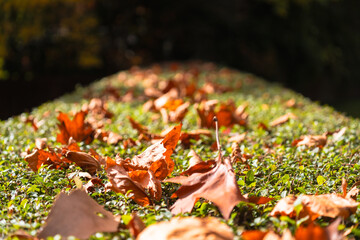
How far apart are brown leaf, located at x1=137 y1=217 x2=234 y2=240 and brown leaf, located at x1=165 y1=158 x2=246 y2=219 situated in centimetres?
21

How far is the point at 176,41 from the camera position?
11.2 m

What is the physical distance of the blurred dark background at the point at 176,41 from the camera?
786cm

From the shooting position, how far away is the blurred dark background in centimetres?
786

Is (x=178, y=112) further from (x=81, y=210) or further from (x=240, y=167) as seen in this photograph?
(x=81, y=210)

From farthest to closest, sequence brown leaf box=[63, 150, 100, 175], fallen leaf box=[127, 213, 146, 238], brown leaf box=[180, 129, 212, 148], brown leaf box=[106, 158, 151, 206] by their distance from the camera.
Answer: brown leaf box=[180, 129, 212, 148] → brown leaf box=[63, 150, 100, 175] → brown leaf box=[106, 158, 151, 206] → fallen leaf box=[127, 213, 146, 238]

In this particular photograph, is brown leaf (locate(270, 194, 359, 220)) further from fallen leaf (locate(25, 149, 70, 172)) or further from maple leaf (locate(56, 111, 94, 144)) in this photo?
maple leaf (locate(56, 111, 94, 144))

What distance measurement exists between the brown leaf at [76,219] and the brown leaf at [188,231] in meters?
0.20

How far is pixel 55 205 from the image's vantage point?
1139 mm

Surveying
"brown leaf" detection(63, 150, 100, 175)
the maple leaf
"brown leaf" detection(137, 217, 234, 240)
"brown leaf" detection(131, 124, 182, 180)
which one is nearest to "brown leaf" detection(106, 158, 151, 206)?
"brown leaf" detection(131, 124, 182, 180)

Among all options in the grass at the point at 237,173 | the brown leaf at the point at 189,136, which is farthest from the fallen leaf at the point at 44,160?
the brown leaf at the point at 189,136

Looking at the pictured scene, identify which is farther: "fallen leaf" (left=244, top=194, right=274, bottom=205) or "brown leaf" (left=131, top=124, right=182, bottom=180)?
"brown leaf" (left=131, top=124, right=182, bottom=180)

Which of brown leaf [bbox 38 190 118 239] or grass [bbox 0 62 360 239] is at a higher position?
brown leaf [bbox 38 190 118 239]

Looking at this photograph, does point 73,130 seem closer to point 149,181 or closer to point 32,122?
point 32,122

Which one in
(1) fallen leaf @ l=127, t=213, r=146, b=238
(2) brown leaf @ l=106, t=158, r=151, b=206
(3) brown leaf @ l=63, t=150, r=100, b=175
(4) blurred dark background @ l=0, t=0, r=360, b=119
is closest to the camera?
(1) fallen leaf @ l=127, t=213, r=146, b=238
